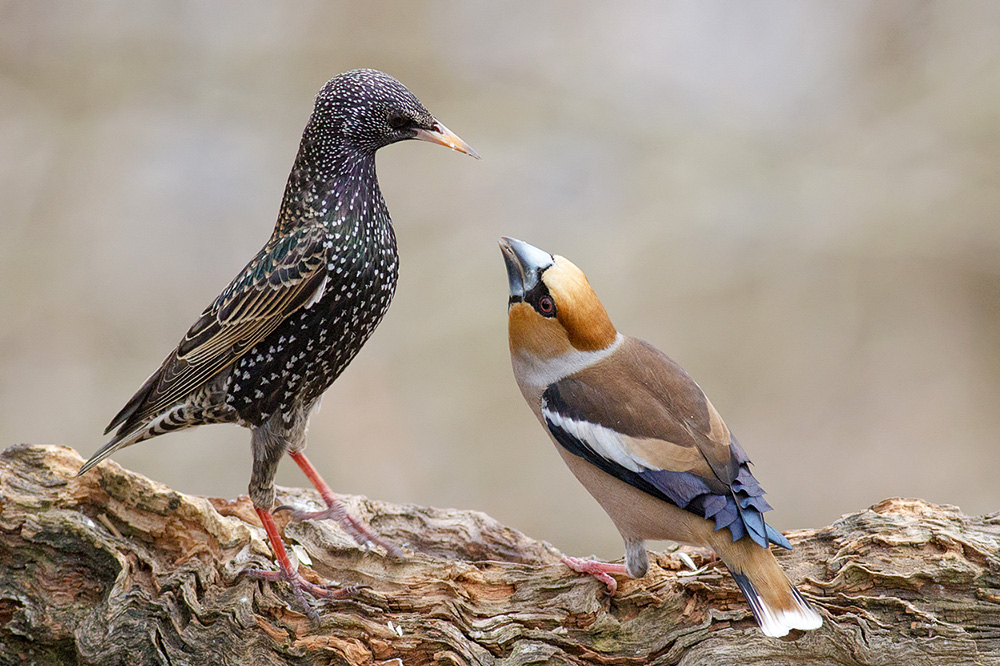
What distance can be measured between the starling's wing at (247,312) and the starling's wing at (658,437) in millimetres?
938

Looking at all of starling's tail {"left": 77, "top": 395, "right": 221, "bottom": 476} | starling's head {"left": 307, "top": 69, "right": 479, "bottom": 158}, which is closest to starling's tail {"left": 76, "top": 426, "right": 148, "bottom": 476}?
starling's tail {"left": 77, "top": 395, "right": 221, "bottom": 476}

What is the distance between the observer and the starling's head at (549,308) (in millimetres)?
3498

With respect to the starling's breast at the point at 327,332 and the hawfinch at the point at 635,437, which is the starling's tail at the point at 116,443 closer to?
the starling's breast at the point at 327,332

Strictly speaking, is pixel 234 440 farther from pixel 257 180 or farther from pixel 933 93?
pixel 933 93

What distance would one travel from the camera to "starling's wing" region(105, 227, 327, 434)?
10.9 ft

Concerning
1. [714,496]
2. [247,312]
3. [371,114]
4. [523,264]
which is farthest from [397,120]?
[714,496]

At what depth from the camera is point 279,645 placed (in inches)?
136

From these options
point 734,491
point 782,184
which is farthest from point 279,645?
point 782,184

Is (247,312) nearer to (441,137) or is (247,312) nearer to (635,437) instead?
(441,137)

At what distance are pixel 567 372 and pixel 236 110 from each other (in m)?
4.33

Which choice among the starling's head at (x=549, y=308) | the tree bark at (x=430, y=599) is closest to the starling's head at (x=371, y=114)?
the starling's head at (x=549, y=308)

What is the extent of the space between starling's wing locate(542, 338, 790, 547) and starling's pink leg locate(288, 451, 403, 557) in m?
0.96

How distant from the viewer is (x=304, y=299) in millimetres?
3342

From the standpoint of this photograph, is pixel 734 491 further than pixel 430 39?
No
